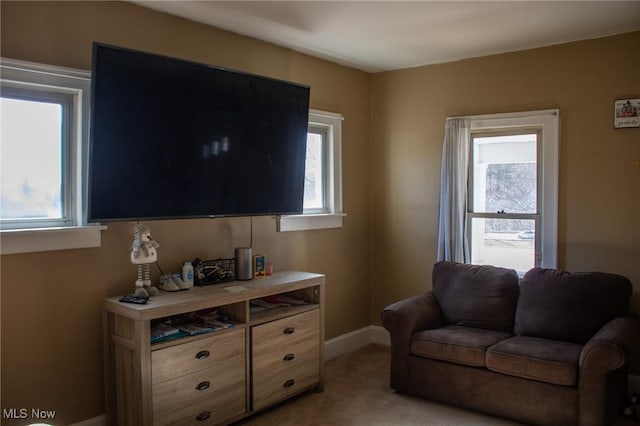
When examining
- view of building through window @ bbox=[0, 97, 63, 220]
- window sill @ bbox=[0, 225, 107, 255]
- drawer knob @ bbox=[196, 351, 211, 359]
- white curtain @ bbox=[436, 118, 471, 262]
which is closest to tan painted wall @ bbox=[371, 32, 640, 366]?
white curtain @ bbox=[436, 118, 471, 262]

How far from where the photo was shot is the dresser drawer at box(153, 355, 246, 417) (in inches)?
106

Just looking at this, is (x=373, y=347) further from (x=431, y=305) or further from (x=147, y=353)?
(x=147, y=353)

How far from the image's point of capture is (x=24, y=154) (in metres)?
2.64

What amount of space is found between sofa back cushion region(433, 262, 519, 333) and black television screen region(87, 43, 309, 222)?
1308 millimetres

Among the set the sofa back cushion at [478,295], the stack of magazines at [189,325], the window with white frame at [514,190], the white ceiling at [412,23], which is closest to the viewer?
the stack of magazines at [189,325]

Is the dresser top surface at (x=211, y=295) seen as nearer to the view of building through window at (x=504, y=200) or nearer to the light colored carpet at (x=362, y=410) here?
the light colored carpet at (x=362, y=410)

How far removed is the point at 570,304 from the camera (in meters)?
3.41

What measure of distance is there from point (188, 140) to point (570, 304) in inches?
101

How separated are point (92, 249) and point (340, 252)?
217 cm

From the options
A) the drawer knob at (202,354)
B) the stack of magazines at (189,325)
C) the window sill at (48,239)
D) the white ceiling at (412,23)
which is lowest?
the drawer knob at (202,354)

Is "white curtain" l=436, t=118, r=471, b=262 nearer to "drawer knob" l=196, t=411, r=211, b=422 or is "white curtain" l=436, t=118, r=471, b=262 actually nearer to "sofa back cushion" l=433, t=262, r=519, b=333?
"sofa back cushion" l=433, t=262, r=519, b=333

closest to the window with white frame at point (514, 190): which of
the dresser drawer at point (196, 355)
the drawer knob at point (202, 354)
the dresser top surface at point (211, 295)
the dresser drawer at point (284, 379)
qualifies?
the dresser top surface at point (211, 295)

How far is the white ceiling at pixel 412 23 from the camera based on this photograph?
305 cm

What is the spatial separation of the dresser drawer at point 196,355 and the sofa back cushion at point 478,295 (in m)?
1.61
